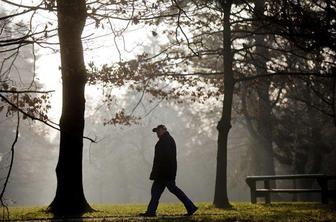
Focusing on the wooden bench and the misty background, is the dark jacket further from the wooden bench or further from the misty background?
the misty background

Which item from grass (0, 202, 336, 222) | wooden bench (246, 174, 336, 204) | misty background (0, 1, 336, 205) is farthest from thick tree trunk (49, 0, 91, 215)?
misty background (0, 1, 336, 205)

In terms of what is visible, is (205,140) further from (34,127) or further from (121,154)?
(34,127)

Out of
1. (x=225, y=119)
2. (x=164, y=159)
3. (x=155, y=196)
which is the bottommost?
(x=155, y=196)

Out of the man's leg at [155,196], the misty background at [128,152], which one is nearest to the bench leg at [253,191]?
the man's leg at [155,196]

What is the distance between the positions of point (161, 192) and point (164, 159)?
0.75m

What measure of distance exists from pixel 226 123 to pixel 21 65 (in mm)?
44148

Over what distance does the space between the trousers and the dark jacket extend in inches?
6.2

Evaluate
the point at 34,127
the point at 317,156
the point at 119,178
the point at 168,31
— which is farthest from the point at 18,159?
the point at 168,31

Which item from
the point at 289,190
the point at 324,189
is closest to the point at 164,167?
the point at 324,189

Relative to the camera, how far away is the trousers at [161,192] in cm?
1134

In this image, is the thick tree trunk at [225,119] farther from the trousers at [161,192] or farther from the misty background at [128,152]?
the misty background at [128,152]

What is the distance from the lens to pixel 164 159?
11.5 m

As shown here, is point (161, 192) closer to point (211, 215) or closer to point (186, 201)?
point (186, 201)

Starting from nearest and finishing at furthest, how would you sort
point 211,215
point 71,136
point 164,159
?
point 211,215
point 164,159
point 71,136
